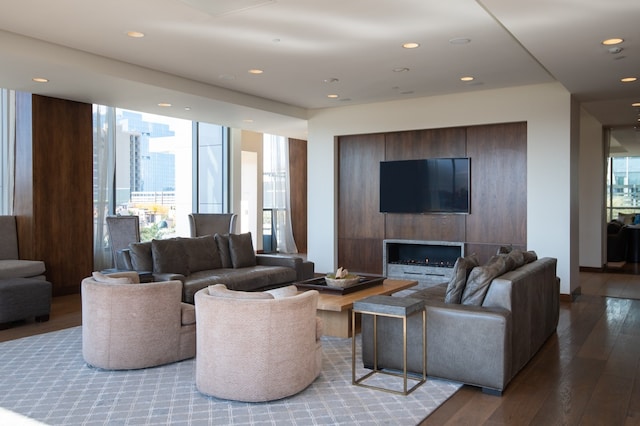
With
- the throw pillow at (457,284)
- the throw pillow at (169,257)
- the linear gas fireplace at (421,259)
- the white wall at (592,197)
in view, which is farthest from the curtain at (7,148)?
the white wall at (592,197)

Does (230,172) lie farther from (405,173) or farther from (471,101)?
(471,101)

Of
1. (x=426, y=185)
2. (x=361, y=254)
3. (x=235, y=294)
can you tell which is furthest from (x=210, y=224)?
(x=235, y=294)

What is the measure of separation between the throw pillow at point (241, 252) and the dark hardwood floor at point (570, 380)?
76.9 inches

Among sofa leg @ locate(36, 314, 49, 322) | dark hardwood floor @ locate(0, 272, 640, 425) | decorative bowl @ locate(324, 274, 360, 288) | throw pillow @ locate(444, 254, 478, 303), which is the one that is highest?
throw pillow @ locate(444, 254, 478, 303)

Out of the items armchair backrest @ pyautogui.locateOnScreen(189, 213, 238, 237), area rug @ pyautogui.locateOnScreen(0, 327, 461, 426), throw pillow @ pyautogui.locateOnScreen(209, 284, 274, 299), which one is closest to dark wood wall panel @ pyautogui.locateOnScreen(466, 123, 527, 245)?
armchair backrest @ pyautogui.locateOnScreen(189, 213, 238, 237)

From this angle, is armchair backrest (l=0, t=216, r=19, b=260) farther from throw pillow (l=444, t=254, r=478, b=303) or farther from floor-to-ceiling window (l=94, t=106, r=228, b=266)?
throw pillow (l=444, t=254, r=478, b=303)

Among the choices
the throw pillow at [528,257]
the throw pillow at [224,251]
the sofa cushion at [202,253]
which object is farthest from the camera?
the throw pillow at [224,251]

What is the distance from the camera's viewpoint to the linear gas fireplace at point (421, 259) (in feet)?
27.1

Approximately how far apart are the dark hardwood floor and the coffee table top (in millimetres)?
1326

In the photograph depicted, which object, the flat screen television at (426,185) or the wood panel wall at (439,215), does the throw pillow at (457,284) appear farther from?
the flat screen television at (426,185)

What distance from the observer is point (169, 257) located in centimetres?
608

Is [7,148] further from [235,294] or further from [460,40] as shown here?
[460,40]

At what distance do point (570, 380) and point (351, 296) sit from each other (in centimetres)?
195

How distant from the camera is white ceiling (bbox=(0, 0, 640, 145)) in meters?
4.37
